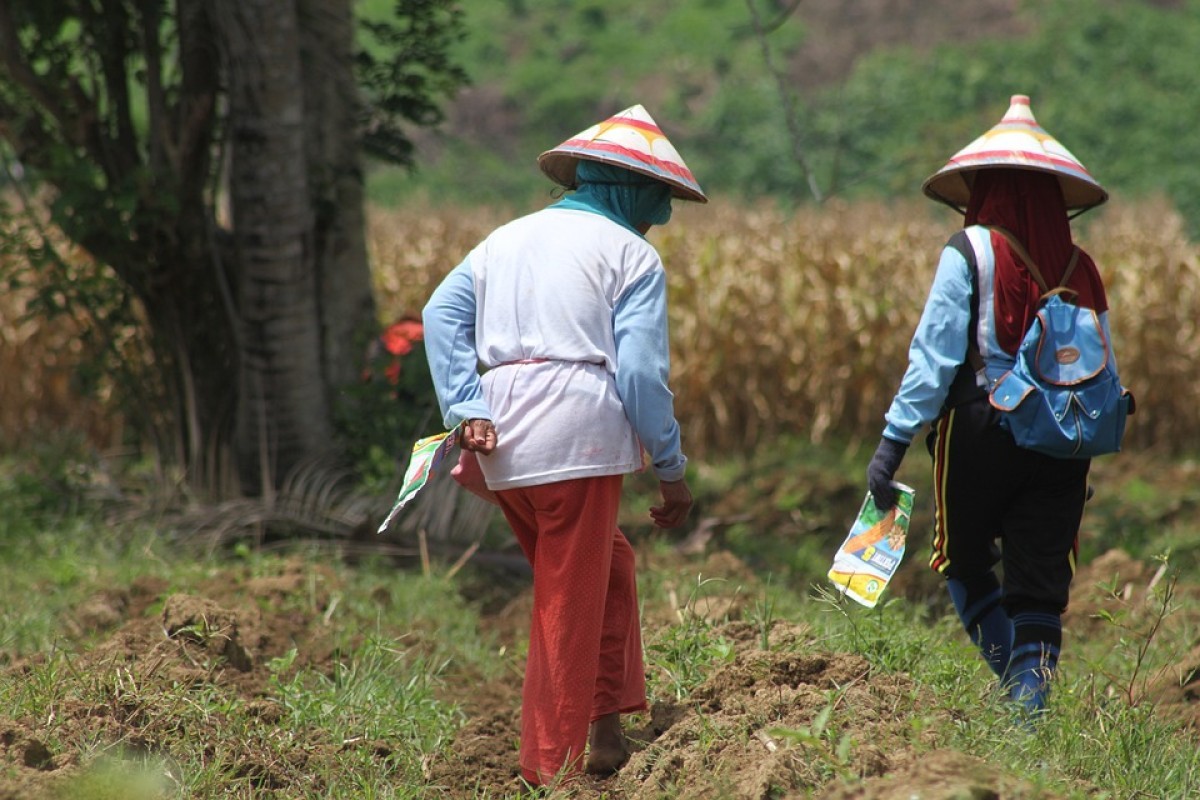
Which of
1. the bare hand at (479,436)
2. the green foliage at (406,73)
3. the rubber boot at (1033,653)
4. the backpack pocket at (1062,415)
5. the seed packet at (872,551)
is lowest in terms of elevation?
the rubber boot at (1033,653)

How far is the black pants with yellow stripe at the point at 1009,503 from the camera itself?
4.24m

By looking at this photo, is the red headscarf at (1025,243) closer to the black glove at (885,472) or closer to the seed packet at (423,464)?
the black glove at (885,472)

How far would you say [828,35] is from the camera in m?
27.0

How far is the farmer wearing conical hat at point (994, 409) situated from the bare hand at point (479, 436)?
1.20 metres

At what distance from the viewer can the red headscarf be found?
4.18 metres

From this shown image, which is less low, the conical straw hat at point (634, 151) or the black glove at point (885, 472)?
the conical straw hat at point (634, 151)

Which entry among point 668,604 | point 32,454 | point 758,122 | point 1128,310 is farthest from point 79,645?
point 758,122

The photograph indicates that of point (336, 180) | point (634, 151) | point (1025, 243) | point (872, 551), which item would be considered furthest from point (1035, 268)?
point (336, 180)

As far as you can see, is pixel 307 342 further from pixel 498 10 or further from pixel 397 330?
pixel 498 10

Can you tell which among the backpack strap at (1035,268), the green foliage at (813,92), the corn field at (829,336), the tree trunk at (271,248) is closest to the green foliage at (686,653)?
the backpack strap at (1035,268)

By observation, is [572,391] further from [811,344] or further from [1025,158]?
[811,344]

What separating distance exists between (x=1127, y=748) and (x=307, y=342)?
457 cm

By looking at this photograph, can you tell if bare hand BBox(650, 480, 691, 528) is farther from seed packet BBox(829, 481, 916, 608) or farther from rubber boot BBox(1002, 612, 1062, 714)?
rubber boot BBox(1002, 612, 1062, 714)

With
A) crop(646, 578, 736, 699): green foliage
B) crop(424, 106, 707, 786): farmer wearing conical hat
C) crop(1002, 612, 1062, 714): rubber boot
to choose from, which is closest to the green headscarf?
crop(424, 106, 707, 786): farmer wearing conical hat
